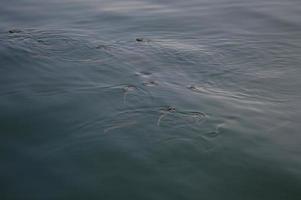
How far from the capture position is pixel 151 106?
20.1ft

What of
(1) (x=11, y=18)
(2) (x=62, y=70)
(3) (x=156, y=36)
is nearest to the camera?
(2) (x=62, y=70)

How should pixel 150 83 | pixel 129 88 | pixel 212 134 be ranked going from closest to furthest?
pixel 212 134 → pixel 129 88 → pixel 150 83

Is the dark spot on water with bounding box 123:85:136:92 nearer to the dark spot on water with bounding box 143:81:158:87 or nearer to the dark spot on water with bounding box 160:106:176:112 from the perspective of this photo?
the dark spot on water with bounding box 143:81:158:87

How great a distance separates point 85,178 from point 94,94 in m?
1.86

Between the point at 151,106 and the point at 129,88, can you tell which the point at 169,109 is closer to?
the point at 151,106

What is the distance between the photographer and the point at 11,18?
9641 mm

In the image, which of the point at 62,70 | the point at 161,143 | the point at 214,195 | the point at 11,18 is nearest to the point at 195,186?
the point at 214,195

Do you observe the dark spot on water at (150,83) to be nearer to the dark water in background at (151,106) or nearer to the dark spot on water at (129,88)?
the dark water in background at (151,106)

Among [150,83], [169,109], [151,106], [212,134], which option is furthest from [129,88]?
[212,134]

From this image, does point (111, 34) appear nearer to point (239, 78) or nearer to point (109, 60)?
point (109, 60)

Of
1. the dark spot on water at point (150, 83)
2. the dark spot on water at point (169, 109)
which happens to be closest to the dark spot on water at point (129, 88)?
the dark spot on water at point (150, 83)

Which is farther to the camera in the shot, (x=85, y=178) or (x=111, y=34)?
(x=111, y=34)

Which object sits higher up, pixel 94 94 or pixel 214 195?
pixel 94 94

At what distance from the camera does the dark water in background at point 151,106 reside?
4.86 metres
